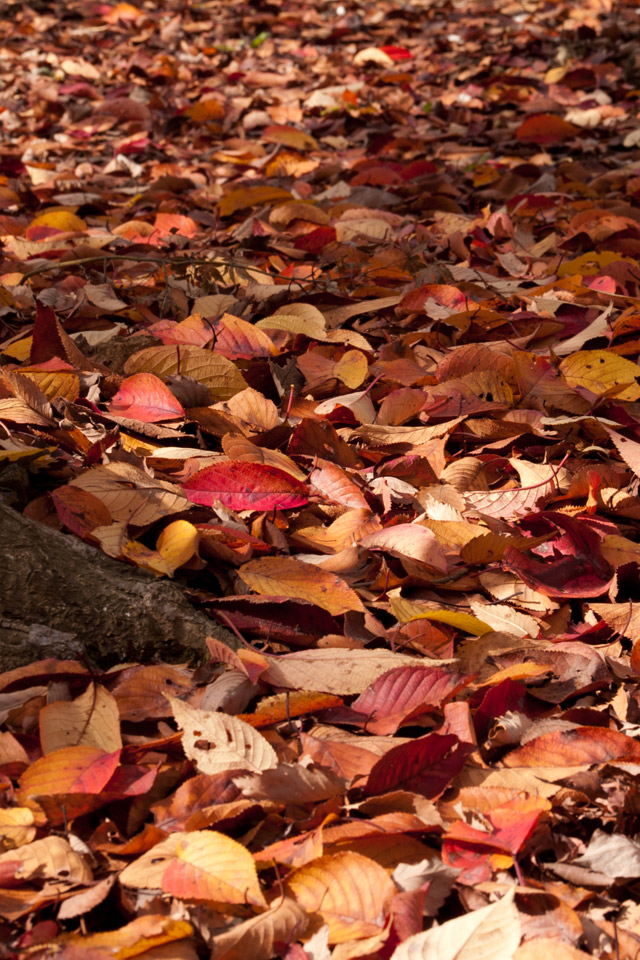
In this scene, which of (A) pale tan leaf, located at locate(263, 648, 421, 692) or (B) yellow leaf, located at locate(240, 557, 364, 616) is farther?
(B) yellow leaf, located at locate(240, 557, 364, 616)

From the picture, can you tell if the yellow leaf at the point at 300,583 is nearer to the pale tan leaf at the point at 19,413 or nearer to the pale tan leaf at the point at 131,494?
the pale tan leaf at the point at 131,494

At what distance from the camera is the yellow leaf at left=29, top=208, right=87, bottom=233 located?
3.04 meters

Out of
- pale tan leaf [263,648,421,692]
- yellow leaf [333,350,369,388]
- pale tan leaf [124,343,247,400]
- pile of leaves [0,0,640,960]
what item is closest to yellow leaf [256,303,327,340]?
pile of leaves [0,0,640,960]

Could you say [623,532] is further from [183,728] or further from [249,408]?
[183,728]

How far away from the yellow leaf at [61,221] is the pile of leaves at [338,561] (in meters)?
0.09

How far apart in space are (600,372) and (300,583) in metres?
0.93

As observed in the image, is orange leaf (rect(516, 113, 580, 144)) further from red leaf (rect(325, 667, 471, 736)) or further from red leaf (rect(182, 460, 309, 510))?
red leaf (rect(325, 667, 471, 736))

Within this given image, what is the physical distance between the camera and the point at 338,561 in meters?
1.53

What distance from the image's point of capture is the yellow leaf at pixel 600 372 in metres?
1.95

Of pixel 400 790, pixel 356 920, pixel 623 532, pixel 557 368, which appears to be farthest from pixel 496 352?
pixel 356 920

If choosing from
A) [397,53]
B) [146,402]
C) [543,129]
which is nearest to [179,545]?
[146,402]

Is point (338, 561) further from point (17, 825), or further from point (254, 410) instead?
point (17, 825)

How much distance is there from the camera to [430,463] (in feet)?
5.82

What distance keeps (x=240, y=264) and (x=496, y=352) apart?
2.74 ft
